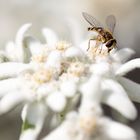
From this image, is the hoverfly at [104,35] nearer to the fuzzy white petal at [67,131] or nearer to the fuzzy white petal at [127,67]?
the fuzzy white petal at [127,67]

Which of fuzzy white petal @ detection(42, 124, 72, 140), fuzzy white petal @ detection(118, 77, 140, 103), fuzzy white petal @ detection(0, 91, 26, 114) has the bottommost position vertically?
fuzzy white petal @ detection(118, 77, 140, 103)

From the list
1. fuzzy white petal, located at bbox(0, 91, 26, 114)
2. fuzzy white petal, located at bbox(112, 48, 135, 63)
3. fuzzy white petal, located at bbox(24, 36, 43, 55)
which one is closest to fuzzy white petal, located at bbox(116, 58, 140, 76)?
fuzzy white petal, located at bbox(112, 48, 135, 63)

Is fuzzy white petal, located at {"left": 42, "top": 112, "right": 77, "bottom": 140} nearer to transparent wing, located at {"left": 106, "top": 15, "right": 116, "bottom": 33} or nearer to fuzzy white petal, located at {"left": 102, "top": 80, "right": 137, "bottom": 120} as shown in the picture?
fuzzy white petal, located at {"left": 102, "top": 80, "right": 137, "bottom": 120}

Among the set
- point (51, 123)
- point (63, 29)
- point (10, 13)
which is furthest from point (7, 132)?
point (51, 123)

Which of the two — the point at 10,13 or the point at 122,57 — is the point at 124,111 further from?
the point at 10,13

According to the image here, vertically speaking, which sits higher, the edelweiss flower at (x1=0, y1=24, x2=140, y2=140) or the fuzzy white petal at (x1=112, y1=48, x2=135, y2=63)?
the edelweiss flower at (x1=0, y1=24, x2=140, y2=140)

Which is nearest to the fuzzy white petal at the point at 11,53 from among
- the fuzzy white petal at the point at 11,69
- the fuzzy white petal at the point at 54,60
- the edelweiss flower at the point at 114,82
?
the fuzzy white petal at the point at 11,69
